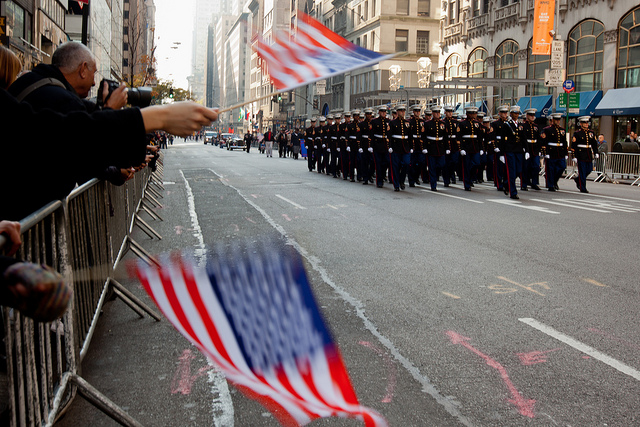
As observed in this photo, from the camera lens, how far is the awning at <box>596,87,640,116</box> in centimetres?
3078

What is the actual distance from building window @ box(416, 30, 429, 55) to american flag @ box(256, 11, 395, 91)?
62.2 meters

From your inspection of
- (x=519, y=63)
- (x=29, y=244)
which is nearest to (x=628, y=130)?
(x=519, y=63)

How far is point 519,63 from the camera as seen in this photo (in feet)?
134

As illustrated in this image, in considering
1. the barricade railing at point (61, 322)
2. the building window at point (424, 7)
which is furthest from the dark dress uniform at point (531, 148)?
the building window at point (424, 7)

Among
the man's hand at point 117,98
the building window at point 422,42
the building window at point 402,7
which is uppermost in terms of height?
the building window at point 402,7

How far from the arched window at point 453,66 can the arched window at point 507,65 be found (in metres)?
→ 5.76

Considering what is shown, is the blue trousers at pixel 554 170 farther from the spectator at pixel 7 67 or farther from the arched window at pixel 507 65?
the arched window at pixel 507 65

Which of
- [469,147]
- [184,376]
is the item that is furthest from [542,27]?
[184,376]

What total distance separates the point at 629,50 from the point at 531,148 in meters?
18.0

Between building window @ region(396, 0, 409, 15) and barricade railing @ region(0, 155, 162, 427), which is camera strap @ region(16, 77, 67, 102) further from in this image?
building window @ region(396, 0, 409, 15)

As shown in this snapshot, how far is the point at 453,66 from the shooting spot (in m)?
50.9

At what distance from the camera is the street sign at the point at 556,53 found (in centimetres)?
2784

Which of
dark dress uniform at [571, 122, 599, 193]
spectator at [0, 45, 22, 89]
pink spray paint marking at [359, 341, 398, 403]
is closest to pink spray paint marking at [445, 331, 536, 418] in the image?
pink spray paint marking at [359, 341, 398, 403]

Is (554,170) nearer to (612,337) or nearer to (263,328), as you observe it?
(612,337)
